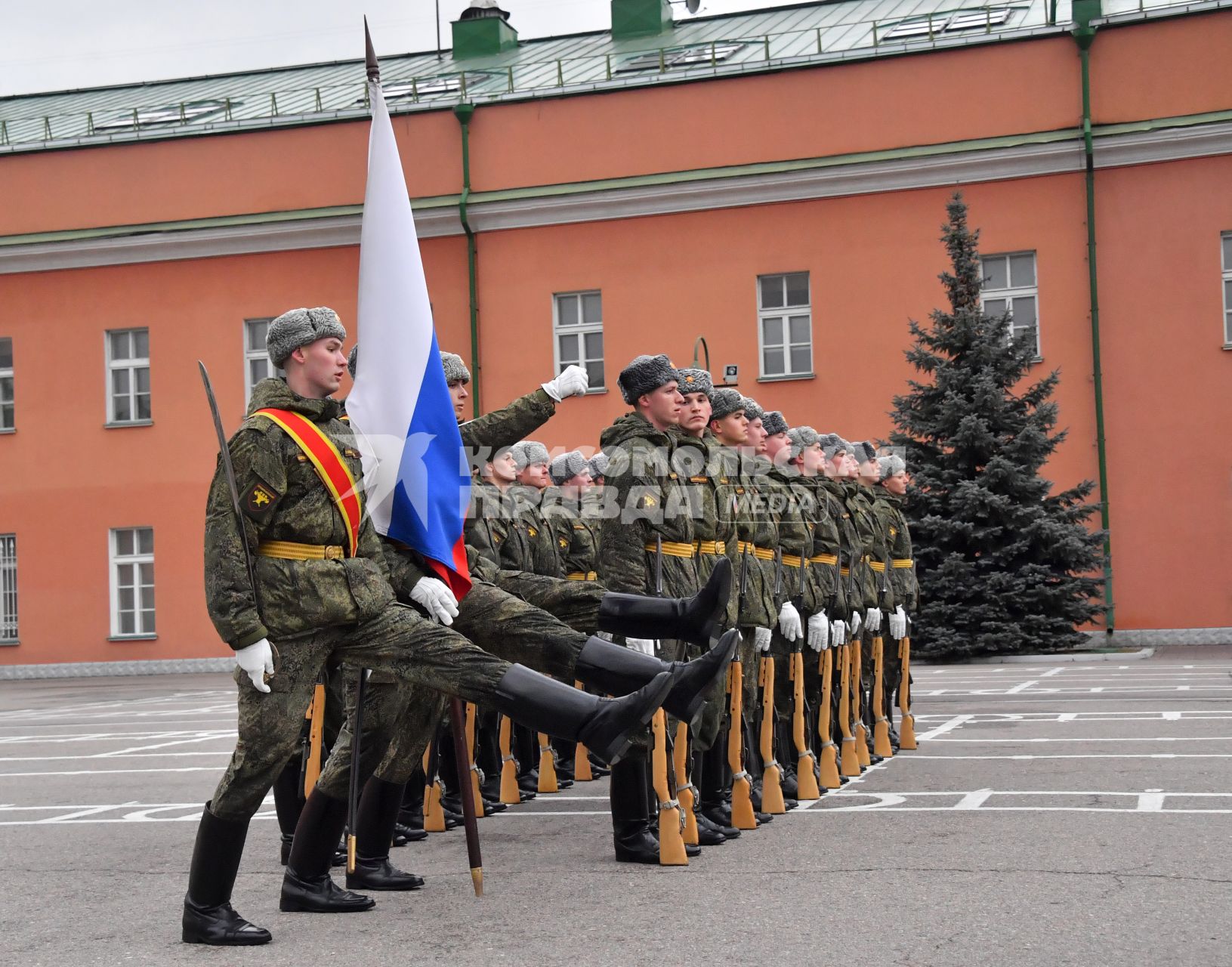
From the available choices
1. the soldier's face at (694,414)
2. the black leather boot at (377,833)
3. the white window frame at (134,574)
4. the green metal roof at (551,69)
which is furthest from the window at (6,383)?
the black leather boot at (377,833)

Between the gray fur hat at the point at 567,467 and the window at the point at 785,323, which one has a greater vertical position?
the window at the point at 785,323

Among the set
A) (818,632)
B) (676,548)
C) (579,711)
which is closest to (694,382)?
(676,548)

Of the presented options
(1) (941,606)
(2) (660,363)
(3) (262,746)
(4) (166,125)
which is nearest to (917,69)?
(1) (941,606)

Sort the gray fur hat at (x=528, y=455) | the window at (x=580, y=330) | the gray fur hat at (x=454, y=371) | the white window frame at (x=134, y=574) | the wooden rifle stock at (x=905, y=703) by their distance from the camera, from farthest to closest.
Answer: the white window frame at (x=134, y=574)
the window at (x=580, y=330)
the wooden rifle stock at (x=905, y=703)
the gray fur hat at (x=528, y=455)
the gray fur hat at (x=454, y=371)

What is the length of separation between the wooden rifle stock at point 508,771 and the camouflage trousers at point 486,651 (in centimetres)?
302

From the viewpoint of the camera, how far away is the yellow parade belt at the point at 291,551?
18.9 feet

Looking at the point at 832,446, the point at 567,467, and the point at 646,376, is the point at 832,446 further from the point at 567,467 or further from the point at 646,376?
the point at 646,376

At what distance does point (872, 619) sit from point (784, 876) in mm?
4516

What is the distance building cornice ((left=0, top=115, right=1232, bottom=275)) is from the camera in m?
23.3

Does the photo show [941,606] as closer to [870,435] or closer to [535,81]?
[870,435]

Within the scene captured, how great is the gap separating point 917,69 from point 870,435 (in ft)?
17.6

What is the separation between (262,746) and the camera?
5.58 m

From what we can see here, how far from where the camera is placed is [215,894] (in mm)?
5590

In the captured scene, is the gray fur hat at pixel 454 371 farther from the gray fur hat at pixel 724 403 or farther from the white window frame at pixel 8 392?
the white window frame at pixel 8 392
